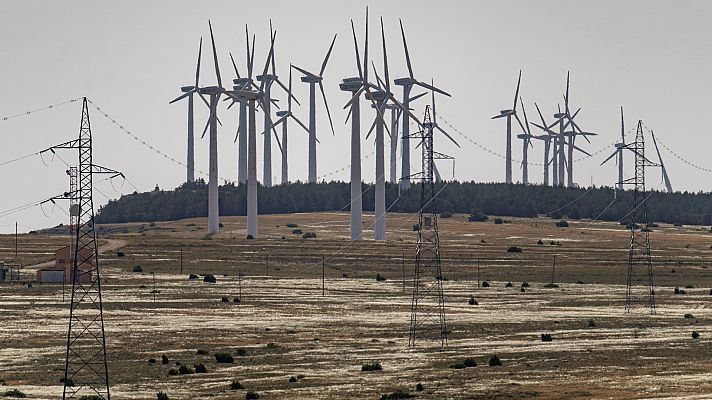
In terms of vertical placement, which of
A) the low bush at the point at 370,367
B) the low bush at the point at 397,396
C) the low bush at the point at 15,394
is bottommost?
the low bush at the point at 397,396

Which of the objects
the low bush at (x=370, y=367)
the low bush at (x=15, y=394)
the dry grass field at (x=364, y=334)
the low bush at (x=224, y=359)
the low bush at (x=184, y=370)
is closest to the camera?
the low bush at (x=15, y=394)

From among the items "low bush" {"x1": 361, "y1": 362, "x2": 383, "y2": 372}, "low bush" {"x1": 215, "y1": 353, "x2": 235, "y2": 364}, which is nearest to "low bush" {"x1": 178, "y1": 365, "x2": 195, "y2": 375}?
"low bush" {"x1": 215, "y1": 353, "x2": 235, "y2": 364}

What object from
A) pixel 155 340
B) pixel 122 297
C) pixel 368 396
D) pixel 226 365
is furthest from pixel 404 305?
pixel 368 396

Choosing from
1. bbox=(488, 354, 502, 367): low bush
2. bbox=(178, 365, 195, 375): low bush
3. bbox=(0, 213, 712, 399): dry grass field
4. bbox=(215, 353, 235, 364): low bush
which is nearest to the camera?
bbox=(0, 213, 712, 399): dry grass field

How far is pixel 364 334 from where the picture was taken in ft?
302

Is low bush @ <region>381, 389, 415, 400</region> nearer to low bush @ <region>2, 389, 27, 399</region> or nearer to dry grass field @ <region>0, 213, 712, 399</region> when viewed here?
dry grass field @ <region>0, 213, 712, 399</region>

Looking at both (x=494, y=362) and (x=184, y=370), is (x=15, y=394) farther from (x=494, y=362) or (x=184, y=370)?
(x=494, y=362)

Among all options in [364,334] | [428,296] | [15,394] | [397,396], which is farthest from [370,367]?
[428,296]

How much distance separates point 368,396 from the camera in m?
62.7

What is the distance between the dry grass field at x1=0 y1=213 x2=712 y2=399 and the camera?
66562mm

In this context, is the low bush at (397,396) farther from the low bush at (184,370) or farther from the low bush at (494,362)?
the low bush at (184,370)

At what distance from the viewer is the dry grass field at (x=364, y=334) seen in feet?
218

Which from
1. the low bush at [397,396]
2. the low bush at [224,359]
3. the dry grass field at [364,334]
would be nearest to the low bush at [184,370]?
the dry grass field at [364,334]

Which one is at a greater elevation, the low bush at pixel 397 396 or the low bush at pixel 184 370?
the low bush at pixel 184 370
